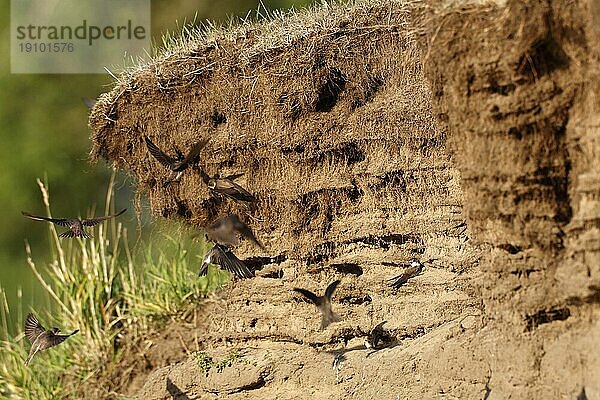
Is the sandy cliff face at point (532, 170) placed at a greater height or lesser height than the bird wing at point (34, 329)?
greater

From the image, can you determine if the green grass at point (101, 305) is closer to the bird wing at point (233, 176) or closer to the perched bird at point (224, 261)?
the bird wing at point (233, 176)

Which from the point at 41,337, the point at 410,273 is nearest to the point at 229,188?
the point at 410,273

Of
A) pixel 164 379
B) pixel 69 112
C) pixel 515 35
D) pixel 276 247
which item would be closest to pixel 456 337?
pixel 515 35

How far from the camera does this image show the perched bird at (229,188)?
5883mm

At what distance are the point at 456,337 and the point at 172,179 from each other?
2.87 m

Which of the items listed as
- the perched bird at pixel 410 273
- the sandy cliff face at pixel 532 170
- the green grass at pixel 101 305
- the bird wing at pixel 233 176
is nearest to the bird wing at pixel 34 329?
the green grass at pixel 101 305

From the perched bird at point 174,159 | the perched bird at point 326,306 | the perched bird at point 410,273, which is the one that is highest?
the perched bird at point 174,159

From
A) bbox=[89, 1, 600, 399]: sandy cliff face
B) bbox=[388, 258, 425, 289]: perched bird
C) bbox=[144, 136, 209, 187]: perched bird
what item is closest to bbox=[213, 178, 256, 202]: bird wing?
bbox=[89, 1, 600, 399]: sandy cliff face

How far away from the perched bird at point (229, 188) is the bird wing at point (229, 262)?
1.17 feet

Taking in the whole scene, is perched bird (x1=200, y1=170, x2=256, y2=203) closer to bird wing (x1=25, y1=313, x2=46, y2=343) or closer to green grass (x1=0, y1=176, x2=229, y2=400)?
green grass (x1=0, y1=176, x2=229, y2=400)

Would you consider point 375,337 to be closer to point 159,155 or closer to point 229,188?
point 229,188

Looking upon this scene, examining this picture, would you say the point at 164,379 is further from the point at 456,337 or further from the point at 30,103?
the point at 30,103

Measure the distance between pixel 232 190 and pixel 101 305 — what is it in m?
2.35

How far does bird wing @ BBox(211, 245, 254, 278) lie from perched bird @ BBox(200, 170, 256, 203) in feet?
1.17
